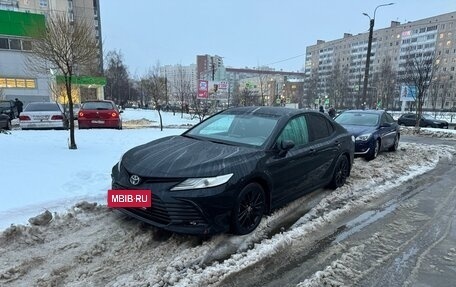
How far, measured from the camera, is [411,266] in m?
3.60

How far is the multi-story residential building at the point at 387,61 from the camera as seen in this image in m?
79.7

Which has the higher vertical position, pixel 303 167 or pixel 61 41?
pixel 61 41

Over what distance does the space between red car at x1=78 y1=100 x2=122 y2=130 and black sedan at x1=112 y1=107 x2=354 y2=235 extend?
9.43 m

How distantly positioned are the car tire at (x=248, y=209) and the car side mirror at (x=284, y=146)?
61cm

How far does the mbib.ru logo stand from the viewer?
3695 mm

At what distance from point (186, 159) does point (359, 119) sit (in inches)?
330

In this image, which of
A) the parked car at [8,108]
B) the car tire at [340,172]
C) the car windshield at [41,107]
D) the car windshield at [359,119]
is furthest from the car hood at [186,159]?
the parked car at [8,108]

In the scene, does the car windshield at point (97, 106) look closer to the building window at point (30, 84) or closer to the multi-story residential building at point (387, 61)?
the building window at point (30, 84)

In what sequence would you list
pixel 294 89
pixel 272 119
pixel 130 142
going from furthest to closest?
pixel 294 89 → pixel 130 142 → pixel 272 119

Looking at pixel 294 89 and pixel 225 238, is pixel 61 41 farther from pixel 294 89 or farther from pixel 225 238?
pixel 294 89

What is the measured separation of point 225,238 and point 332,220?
174 centimetres

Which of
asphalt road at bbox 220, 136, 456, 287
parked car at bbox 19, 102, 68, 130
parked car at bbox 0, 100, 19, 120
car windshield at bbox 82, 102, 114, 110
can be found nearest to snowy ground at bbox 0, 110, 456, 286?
asphalt road at bbox 220, 136, 456, 287

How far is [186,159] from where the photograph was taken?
13.0 feet

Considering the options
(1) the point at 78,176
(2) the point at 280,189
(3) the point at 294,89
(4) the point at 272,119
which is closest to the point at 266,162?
(2) the point at 280,189
